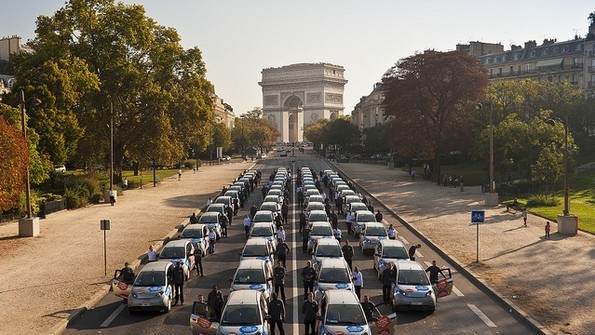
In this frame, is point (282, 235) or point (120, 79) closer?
point (282, 235)

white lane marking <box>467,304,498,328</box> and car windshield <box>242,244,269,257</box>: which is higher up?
car windshield <box>242,244,269,257</box>

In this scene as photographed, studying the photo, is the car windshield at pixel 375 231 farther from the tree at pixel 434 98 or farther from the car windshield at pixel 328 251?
the tree at pixel 434 98

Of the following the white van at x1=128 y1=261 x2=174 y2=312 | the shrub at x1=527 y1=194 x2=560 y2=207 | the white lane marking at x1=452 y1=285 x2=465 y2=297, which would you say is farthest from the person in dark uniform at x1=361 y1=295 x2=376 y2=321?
the shrub at x1=527 y1=194 x2=560 y2=207

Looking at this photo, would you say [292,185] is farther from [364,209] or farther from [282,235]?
[282,235]

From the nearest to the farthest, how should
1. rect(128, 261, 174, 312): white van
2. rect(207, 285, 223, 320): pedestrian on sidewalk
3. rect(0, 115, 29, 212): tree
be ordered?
1. rect(207, 285, 223, 320): pedestrian on sidewalk
2. rect(128, 261, 174, 312): white van
3. rect(0, 115, 29, 212): tree

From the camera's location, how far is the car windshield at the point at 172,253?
74.1 ft

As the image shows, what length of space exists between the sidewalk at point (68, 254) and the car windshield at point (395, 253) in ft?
32.9

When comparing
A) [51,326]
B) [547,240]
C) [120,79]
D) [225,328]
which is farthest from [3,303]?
[120,79]

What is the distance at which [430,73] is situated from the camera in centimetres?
6425

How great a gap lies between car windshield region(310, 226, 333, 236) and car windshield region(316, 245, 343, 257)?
13.9 ft

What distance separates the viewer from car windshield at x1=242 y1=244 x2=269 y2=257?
2234 cm

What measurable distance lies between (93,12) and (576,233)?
4383cm

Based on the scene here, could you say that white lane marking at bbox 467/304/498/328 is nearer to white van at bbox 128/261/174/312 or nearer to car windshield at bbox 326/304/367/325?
car windshield at bbox 326/304/367/325

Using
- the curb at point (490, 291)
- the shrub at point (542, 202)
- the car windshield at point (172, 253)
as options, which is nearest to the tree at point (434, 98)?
the shrub at point (542, 202)
